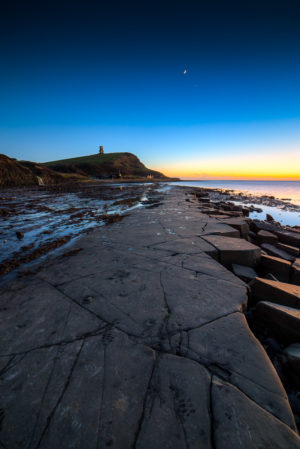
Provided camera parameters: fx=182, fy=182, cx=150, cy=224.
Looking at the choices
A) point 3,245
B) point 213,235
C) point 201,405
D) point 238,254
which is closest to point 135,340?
point 201,405

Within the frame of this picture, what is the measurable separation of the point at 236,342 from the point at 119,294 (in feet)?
3.47

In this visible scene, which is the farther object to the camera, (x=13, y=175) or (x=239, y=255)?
(x=13, y=175)

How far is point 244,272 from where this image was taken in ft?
8.09

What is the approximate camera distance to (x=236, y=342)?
125 cm

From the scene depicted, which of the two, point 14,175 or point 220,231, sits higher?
point 14,175

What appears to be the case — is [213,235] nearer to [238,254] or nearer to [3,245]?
[238,254]

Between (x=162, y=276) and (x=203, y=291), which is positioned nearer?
(x=203, y=291)

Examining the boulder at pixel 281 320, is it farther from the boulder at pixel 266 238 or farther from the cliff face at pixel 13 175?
the cliff face at pixel 13 175

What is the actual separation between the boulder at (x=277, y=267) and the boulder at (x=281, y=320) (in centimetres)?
122

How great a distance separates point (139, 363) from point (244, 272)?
1.93 m

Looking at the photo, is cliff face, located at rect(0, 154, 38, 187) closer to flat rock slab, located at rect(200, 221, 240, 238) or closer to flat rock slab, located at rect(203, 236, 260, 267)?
flat rock slab, located at rect(200, 221, 240, 238)

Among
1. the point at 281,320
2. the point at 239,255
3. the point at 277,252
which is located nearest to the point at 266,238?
the point at 277,252

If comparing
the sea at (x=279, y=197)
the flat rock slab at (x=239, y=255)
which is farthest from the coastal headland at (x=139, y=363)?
the sea at (x=279, y=197)

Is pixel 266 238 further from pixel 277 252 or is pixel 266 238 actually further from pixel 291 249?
pixel 277 252
